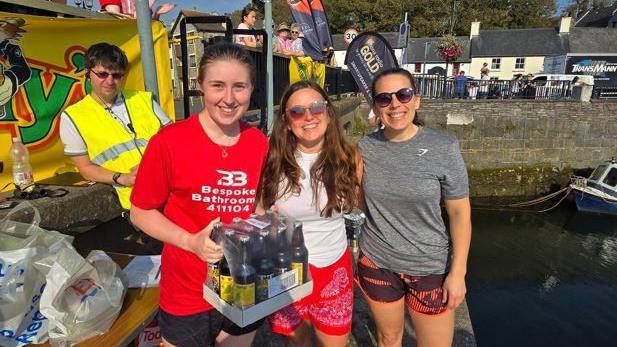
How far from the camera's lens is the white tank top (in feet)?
7.42

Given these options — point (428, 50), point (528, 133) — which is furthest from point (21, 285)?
point (428, 50)

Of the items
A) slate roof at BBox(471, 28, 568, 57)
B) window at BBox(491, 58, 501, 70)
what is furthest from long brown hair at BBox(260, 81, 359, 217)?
window at BBox(491, 58, 501, 70)

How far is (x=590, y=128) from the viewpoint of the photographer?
63.2 ft

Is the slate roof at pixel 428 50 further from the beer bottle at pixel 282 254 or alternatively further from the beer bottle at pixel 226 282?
the beer bottle at pixel 226 282

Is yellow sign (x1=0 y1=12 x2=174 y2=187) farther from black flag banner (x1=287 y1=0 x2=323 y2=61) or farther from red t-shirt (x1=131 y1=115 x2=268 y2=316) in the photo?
black flag banner (x1=287 y1=0 x2=323 y2=61)

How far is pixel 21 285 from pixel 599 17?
66.1 m

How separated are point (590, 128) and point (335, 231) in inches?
886

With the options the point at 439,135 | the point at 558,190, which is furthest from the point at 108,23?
the point at 558,190

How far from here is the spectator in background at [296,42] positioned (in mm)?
9786

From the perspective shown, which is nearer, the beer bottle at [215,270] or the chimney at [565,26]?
the beer bottle at [215,270]

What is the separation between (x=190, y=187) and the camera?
178 cm

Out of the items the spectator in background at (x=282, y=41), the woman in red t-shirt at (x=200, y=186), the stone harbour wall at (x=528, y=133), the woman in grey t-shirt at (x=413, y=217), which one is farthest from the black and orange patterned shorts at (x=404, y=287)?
the stone harbour wall at (x=528, y=133)

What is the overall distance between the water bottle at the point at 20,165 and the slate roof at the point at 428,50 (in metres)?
46.6

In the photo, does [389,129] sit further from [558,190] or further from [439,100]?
[558,190]
